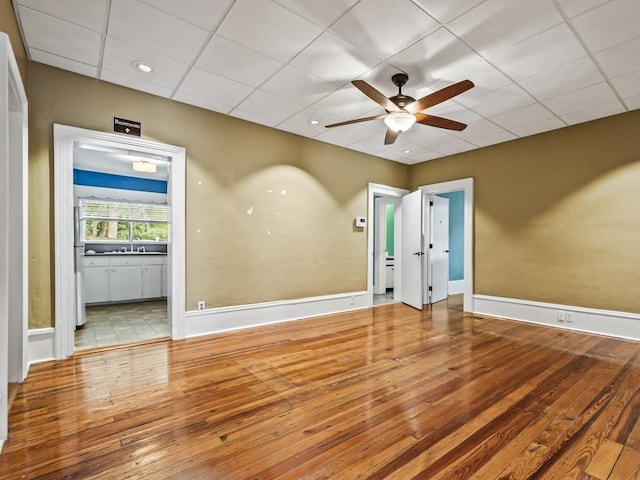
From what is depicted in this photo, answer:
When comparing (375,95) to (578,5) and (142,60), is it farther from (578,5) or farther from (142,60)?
(142,60)

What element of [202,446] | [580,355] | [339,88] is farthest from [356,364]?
[339,88]

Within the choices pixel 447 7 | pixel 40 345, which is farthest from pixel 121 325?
pixel 447 7

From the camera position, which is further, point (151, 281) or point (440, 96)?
point (151, 281)

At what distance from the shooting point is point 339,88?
10.9ft

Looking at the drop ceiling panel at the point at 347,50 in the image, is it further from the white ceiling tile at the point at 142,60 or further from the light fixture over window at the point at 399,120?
the light fixture over window at the point at 399,120

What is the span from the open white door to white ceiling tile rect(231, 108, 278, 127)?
3006 millimetres

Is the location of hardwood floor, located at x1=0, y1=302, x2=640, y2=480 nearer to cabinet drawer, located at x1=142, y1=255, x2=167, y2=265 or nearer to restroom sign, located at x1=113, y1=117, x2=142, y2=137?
restroom sign, located at x1=113, y1=117, x2=142, y2=137

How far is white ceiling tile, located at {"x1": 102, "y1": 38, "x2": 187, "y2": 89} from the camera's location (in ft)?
8.86

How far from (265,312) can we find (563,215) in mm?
4456

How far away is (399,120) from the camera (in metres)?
3.13

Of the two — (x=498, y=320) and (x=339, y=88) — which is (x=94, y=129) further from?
(x=498, y=320)

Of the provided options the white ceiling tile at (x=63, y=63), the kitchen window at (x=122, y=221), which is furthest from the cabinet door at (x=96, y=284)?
the white ceiling tile at (x=63, y=63)

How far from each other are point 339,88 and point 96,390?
11.7 feet

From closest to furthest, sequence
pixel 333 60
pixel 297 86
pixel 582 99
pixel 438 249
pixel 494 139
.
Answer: pixel 333 60 < pixel 297 86 < pixel 582 99 < pixel 494 139 < pixel 438 249
